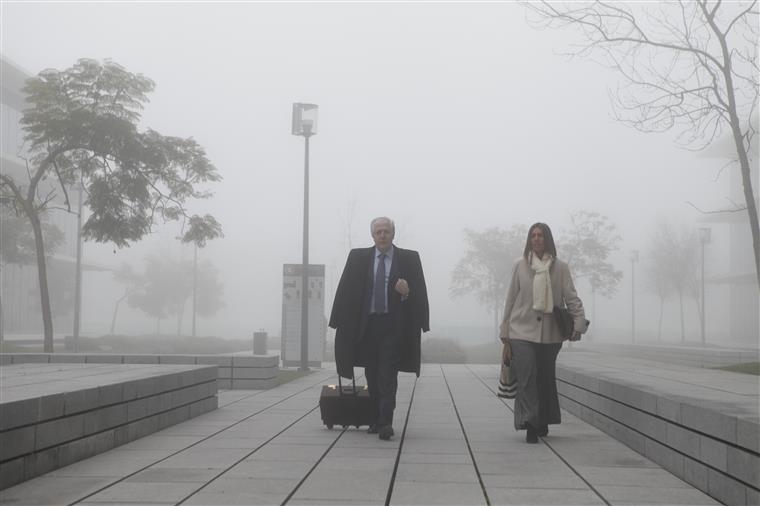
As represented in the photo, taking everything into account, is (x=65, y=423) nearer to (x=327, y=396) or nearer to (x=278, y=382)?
(x=327, y=396)

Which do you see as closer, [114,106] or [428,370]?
[428,370]

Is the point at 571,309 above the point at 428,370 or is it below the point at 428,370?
above

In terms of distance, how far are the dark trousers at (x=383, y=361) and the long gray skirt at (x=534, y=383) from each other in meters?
1.09

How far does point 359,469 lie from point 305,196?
15.5 m

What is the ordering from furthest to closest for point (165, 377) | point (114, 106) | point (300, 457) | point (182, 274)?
point (182, 274) < point (114, 106) < point (165, 377) < point (300, 457)

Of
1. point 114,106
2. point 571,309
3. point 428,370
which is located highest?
point 114,106

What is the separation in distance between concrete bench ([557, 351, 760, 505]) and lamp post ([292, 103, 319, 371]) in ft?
40.7

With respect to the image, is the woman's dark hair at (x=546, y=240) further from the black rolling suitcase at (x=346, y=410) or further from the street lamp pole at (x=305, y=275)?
the street lamp pole at (x=305, y=275)

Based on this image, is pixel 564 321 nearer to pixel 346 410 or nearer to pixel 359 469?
pixel 346 410

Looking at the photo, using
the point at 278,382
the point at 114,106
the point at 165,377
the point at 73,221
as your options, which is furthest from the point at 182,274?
the point at 165,377

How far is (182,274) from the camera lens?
6925cm

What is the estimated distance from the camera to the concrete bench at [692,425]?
189 inches

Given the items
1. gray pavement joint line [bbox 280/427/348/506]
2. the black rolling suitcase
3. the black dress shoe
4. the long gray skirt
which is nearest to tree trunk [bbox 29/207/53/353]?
the black rolling suitcase

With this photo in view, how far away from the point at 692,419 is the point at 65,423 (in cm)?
432
